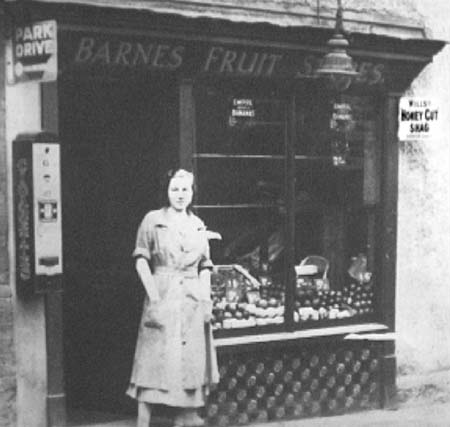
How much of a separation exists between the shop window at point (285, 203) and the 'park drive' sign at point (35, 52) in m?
1.70

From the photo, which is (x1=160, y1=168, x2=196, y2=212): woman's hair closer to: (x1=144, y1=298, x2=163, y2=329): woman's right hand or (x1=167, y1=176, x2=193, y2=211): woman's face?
(x1=167, y1=176, x2=193, y2=211): woman's face

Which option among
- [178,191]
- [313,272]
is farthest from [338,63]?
[313,272]

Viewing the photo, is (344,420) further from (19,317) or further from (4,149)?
(4,149)

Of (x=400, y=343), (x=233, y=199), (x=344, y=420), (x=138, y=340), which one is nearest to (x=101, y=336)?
(x=138, y=340)

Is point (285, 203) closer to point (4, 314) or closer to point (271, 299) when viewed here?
point (271, 299)

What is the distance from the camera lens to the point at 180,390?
9180 mm

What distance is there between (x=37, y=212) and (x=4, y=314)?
2.57 feet

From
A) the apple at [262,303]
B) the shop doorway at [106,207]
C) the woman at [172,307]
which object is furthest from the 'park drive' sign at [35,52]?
the apple at [262,303]

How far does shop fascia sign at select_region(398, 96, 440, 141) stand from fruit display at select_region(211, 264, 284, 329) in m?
1.90

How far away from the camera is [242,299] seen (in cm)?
1032

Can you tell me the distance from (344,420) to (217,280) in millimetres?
1739

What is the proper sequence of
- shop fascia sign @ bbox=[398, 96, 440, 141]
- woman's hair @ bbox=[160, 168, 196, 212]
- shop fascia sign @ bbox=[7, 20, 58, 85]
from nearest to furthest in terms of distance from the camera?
shop fascia sign @ bbox=[7, 20, 58, 85] → woman's hair @ bbox=[160, 168, 196, 212] → shop fascia sign @ bbox=[398, 96, 440, 141]

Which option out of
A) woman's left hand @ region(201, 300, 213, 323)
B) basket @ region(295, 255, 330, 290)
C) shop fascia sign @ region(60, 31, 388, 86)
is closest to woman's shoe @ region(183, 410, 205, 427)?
woman's left hand @ region(201, 300, 213, 323)

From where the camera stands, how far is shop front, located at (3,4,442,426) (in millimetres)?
9742
